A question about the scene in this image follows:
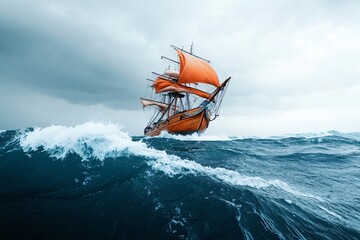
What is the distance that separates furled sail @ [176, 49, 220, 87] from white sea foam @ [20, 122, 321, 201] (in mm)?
21686

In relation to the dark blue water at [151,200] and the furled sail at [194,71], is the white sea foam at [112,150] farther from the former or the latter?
the furled sail at [194,71]

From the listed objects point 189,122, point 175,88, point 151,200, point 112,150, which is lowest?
point 151,200

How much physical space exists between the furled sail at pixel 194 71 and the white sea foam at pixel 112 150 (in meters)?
21.7

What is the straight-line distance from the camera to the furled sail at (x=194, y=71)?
99.8 ft

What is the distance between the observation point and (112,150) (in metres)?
8.38

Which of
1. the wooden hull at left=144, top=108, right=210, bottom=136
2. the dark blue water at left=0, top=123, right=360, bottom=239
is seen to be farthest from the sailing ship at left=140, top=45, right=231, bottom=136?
the dark blue water at left=0, top=123, right=360, bottom=239

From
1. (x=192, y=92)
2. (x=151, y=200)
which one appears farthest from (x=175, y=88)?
(x=151, y=200)

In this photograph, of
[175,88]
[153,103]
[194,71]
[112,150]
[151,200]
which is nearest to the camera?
[151,200]

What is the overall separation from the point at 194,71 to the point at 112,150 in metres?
24.9

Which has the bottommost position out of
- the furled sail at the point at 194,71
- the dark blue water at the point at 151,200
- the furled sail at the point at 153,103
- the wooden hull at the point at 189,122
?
the dark blue water at the point at 151,200

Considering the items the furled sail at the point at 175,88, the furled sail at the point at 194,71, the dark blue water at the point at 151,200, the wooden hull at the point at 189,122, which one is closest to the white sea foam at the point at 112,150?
the dark blue water at the point at 151,200

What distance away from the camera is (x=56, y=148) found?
28.6ft

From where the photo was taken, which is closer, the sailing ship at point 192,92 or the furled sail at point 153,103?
the sailing ship at point 192,92

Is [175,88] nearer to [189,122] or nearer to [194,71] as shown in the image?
[194,71]
